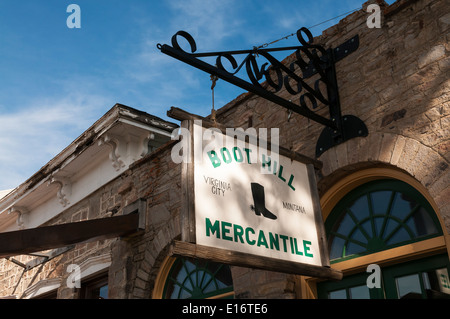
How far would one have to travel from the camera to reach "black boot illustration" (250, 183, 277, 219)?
3627 millimetres

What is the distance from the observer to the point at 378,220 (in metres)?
4.51

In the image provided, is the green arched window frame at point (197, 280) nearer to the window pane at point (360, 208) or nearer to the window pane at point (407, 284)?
the window pane at point (360, 208)

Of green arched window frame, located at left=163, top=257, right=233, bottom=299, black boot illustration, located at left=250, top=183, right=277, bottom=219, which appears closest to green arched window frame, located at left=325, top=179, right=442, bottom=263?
black boot illustration, located at left=250, top=183, right=277, bottom=219

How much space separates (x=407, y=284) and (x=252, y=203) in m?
1.55

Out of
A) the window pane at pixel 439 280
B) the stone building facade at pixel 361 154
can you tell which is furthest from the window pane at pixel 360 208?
the window pane at pixel 439 280

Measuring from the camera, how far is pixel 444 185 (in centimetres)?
391

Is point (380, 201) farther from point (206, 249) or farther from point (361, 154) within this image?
point (206, 249)

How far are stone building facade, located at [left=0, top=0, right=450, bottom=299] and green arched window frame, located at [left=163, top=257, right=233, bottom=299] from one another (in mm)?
102

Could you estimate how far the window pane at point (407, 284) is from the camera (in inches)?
160

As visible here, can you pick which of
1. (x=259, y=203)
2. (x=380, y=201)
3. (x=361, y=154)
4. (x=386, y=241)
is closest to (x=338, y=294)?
(x=386, y=241)

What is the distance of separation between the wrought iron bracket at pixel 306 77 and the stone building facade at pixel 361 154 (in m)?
0.09

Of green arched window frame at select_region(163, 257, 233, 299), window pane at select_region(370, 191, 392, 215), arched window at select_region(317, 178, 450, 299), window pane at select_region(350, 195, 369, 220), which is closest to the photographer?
arched window at select_region(317, 178, 450, 299)

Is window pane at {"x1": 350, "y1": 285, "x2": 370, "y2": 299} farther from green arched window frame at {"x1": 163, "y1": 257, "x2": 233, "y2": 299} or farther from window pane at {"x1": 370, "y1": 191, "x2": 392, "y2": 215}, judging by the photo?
green arched window frame at {"x1": 163, "y1": 257, "x2": 233, "y2": 299}
